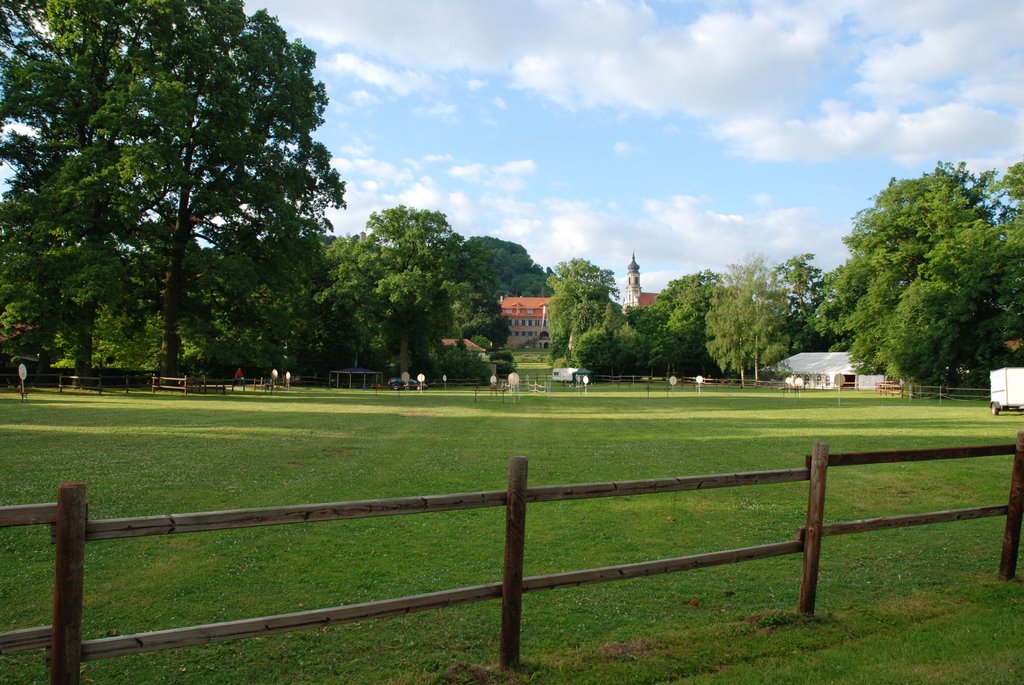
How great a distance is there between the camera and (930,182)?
63000 millimetres

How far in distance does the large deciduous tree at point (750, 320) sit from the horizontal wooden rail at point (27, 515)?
80542mm

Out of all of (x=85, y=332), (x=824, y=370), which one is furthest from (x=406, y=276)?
(x=824, y=370)

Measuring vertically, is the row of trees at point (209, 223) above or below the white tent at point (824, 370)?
above

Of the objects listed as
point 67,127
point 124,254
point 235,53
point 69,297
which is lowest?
point 69,297

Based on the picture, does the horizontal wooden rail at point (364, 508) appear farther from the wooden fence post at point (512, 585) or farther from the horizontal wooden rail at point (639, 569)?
the horizontal wooden rail at point (639, 569)

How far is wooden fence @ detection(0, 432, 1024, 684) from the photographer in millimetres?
3639

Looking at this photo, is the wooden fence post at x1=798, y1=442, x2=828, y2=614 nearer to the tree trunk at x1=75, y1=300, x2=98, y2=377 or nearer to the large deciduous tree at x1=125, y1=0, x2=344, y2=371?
the large deciduous tree at x1=125, y1=0, x2=344, y2=371

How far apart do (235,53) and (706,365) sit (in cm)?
7088

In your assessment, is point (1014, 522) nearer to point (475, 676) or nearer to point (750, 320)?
point (475, 676)

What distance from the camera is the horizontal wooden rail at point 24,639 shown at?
354 centimetres

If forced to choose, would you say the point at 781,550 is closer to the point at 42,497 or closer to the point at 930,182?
the point at 42,497

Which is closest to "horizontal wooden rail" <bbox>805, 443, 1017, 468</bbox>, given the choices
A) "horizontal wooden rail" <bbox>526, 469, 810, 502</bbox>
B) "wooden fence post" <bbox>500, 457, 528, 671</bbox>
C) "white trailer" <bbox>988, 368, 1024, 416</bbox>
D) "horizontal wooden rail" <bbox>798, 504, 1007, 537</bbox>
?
"horizontal wooden rail" <bbox>526, 469, 810, 502</bbox>

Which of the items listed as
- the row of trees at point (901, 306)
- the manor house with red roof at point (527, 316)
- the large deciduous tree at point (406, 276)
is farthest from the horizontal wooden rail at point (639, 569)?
the manor house with red roof at point (527, 316)

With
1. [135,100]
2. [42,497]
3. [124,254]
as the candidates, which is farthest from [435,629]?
[124,254]
